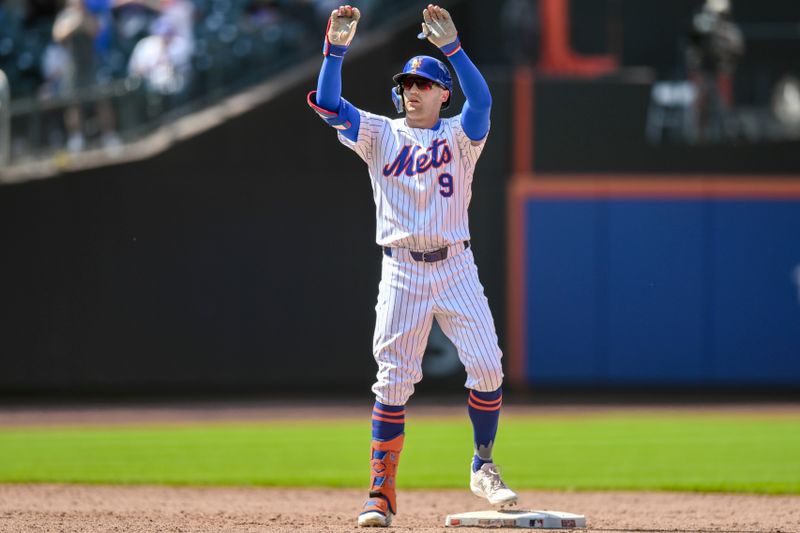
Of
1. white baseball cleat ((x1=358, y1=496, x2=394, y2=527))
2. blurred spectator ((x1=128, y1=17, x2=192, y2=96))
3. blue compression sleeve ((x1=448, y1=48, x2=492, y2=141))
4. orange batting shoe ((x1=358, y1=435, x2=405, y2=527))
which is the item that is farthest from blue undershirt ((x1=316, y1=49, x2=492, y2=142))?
blurred spectator ((x1=128, y1=17, x2=192, y2=96))

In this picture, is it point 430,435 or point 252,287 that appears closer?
point 430,435

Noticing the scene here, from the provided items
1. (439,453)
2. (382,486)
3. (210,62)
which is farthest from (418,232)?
(210,62)

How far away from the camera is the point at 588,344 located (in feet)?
43.5

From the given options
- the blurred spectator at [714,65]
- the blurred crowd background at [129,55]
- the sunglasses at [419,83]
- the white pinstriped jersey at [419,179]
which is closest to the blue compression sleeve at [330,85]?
the white pinstriped jersey at [419,179]

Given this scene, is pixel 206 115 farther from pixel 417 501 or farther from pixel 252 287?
pixel 417 501

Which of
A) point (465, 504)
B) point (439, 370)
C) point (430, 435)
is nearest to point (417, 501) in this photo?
point (465, 504)

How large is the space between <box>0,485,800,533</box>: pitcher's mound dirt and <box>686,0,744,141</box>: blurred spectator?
694 cm

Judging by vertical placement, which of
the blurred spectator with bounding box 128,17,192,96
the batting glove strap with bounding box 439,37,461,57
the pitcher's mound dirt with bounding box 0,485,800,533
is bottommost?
the pitcher's mound dirt with bounding box 0,485,800,533

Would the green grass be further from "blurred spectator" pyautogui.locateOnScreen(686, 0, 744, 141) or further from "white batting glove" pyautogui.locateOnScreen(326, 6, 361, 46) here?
"blurred spectator" pyautogui.locateOnScreen(686, 0, 744, 141)

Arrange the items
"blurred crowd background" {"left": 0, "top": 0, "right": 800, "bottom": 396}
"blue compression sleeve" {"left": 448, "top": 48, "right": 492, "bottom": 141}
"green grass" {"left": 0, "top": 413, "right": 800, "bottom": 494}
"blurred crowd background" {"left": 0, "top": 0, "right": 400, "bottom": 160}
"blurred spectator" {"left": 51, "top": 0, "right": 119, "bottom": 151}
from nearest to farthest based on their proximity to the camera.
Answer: "blue compression sleeve" {"left": 448, "top": 48, "right": 492, "bottom": 141}, "green grass" {"left": 0, "top": 413, "right": 800, "bottom": 494}, "blurred spectator" {"left": 51, "top": 0, "right": 119, "bottom": 151}, "blurred crowd background" {"left": 0, "top": 0, "right": 400, "bottom": 160}, "blurred crowd background" {"left": 0, "top": 0, "right": 800, "bottom": 396}

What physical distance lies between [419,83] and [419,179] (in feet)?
1.34

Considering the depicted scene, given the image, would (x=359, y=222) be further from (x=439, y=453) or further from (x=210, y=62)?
(x=439, y=453)

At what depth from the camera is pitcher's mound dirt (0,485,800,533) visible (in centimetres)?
519

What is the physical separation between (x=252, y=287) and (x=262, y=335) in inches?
19.9
